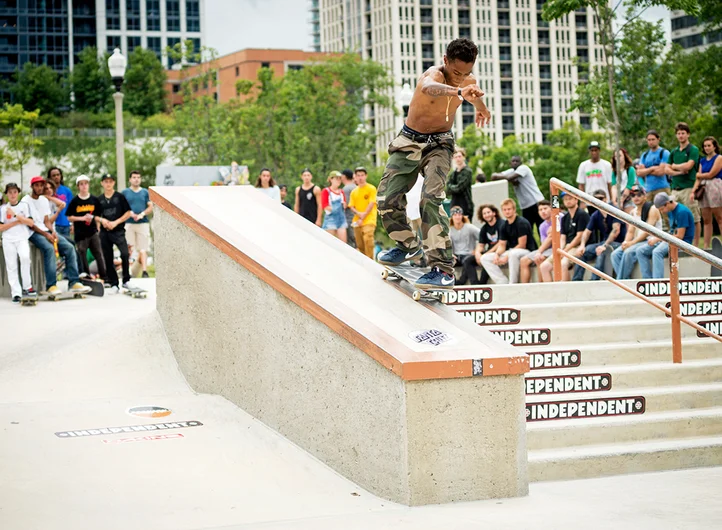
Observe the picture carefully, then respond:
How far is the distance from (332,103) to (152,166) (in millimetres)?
17615

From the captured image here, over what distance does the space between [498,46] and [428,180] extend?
15086cm

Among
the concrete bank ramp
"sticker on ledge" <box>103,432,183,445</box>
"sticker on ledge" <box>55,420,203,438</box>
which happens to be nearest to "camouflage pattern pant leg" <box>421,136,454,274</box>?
the concrete bank ramp

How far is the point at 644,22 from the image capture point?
136 feet

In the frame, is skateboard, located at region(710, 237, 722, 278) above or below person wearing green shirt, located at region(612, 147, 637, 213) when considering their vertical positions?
below

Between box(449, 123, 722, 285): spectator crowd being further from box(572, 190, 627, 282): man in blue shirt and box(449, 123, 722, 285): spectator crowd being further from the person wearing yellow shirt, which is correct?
the person wearing yellow shirt

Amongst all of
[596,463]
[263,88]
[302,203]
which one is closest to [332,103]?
[263,88]

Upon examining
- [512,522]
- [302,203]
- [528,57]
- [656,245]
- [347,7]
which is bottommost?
[512,522]

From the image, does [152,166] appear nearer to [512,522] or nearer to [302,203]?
[302,203]

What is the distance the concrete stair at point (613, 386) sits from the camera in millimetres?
6844

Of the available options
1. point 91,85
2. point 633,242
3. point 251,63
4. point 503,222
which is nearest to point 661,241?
point 633,242

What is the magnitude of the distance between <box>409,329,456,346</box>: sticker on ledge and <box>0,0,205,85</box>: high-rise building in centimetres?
12797

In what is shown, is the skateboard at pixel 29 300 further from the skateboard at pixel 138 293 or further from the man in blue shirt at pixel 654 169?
the man in blue shirt at pixel 654 169

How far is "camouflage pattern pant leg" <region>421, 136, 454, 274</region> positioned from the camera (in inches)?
275

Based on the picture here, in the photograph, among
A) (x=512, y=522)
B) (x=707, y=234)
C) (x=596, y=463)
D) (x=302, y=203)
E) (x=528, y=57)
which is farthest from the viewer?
(x=528, y=57)
